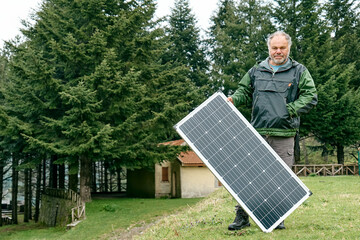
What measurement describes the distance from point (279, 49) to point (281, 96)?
0.71 meters

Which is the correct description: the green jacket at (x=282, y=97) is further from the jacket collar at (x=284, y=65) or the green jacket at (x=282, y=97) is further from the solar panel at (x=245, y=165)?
the solar panel at (x=245, y=165)

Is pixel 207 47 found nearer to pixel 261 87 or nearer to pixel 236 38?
pixel 236 38

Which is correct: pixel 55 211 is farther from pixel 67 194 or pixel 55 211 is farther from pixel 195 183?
pixel 195 183

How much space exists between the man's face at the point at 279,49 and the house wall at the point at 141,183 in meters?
26.7

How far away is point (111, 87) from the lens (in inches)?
884

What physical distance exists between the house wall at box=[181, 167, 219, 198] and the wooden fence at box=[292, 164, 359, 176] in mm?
7479

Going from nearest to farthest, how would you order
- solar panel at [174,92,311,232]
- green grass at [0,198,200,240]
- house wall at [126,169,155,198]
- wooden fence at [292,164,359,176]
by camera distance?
1. solar panel at [174,92,311,232]
2. green grass at [0,198,200,240]
3. wooden fence at [292,164,359,176]
4. house wall at [126,169,155,198]

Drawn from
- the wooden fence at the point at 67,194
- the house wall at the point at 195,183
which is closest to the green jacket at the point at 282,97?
the wooden fence at the point at 67,194

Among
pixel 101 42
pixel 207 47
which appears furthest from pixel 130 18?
pixel 207 47

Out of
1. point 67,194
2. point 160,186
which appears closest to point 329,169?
point 160,186

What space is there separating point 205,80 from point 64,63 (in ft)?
61.3

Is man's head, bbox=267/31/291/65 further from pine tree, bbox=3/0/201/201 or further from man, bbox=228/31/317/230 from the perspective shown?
pine tree, bbox=3/0/201/201

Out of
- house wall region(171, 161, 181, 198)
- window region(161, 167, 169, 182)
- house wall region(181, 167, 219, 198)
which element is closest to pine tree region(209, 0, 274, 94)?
house wall region(181, 167, 219, 198)

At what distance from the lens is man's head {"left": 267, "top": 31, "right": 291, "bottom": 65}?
5.76m
